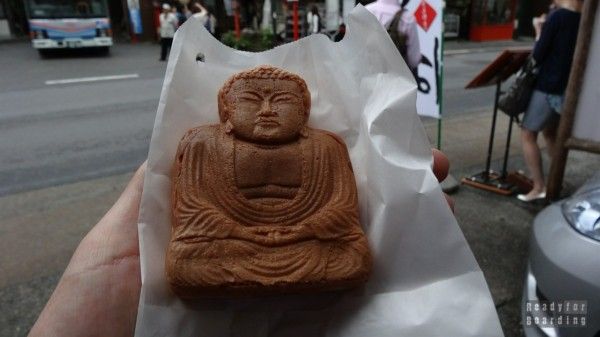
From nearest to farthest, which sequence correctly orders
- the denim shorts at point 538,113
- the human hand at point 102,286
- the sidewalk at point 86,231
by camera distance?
the human hand at point 102,286, the sidewalk at point 86,231, the denim shorts at point 538,113

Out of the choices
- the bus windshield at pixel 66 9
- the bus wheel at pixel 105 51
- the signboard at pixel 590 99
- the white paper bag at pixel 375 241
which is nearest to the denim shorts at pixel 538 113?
the signboard at pixel 590 99

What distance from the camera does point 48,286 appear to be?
322 cm

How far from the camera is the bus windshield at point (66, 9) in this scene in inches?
518

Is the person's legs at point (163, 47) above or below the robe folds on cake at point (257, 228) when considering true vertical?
below

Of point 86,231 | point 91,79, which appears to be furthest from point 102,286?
point 91,79

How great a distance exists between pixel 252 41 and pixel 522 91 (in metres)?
11.3

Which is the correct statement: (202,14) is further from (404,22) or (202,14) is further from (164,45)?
(404,22)

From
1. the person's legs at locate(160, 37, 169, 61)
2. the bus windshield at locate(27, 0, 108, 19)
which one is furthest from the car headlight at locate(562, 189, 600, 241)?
the bus windshield at locate(27, 0, 108, 19)

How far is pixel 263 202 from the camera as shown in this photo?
1.91m

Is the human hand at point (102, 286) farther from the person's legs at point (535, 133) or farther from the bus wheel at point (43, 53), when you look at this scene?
the bus wheel at point (43, 53)

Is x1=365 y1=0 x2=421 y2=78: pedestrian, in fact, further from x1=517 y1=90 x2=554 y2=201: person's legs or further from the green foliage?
the green foliage

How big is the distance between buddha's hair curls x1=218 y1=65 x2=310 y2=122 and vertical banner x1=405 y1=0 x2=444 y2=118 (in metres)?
2.13

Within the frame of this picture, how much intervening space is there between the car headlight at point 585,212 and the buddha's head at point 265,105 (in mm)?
1380

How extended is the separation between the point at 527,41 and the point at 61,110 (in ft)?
66.4
